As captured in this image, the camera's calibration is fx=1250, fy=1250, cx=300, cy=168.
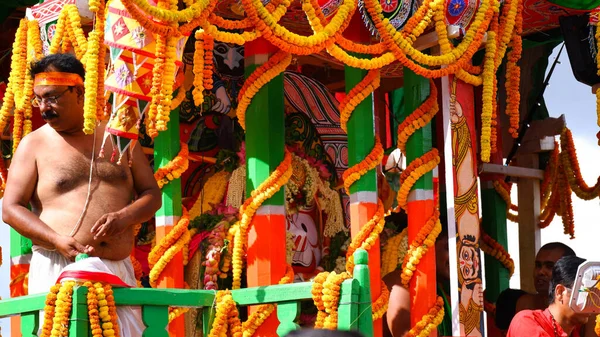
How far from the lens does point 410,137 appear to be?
809cm

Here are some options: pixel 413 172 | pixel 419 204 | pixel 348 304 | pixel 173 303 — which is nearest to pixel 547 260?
pixel 419 204

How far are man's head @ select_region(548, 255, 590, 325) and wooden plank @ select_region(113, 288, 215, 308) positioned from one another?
1.86m

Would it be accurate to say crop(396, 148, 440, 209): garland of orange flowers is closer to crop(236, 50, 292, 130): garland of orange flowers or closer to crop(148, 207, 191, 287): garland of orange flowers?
crop(236, 50, 292, 130): garland of orange flowers

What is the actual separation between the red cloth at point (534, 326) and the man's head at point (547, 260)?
2.22 metres

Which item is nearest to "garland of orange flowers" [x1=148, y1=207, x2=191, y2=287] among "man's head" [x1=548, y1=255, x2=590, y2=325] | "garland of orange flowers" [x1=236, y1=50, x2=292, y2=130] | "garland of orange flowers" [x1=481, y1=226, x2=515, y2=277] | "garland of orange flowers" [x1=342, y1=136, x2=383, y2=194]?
"garland of orange flowers" [x1=236, y1=50, x2=292, y2=130]

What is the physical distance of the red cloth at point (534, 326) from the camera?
625cm

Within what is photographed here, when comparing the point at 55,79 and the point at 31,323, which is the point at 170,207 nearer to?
the point at 55,79

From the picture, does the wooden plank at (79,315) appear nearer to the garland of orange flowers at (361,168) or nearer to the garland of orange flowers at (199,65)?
the garland of orange flowers at (199,65)

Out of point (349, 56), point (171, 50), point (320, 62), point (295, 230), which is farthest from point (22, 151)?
point (320, 62)

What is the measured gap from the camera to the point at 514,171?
960cm

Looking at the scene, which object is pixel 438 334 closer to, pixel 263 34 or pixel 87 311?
pixel 263 34

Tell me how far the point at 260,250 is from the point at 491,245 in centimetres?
251

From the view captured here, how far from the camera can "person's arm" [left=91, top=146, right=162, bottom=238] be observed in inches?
235

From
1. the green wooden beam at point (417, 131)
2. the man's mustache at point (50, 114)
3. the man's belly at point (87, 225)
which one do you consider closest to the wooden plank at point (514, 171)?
the green wooden beam at point (417, 131)
